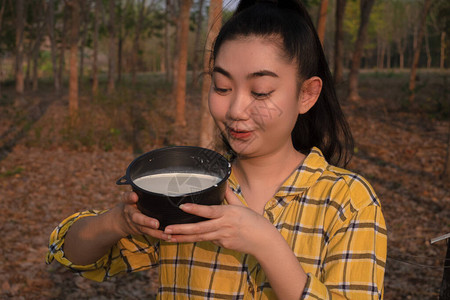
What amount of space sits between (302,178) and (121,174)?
6.63 metres

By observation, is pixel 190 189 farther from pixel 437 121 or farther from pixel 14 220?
pixel 437 121

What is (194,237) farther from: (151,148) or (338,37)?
(338,37)

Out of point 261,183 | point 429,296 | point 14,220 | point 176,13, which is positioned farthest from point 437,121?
point 176,13

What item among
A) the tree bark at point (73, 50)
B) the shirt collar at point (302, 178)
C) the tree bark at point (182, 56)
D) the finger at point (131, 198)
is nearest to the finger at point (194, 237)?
the finger at point (131, 198)

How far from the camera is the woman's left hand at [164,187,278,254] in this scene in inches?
36.1

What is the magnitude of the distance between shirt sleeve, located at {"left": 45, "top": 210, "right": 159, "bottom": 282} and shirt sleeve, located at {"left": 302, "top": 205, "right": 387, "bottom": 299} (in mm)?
620

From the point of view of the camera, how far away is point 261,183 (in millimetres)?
1399

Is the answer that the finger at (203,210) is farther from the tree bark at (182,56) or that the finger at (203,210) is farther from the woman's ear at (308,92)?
the tree bark at (182,56)

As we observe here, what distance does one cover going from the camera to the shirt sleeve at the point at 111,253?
4.50 feet

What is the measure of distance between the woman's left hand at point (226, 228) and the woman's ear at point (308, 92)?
493 mm

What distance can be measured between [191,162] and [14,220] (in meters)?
5.06

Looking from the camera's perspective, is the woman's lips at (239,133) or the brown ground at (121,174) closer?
the woman's lips at (239,133)

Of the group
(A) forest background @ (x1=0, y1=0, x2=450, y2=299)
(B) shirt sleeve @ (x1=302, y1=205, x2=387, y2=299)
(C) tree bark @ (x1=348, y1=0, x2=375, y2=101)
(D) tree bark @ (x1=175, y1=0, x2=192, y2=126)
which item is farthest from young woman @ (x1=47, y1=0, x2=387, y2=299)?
(C) tree bark @ (x1=348, y1=0, x2=375, y2=101)

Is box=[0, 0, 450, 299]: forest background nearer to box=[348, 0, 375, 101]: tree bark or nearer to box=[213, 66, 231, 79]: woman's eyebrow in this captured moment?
box=[348, 0, 375, 101]: tree bark
